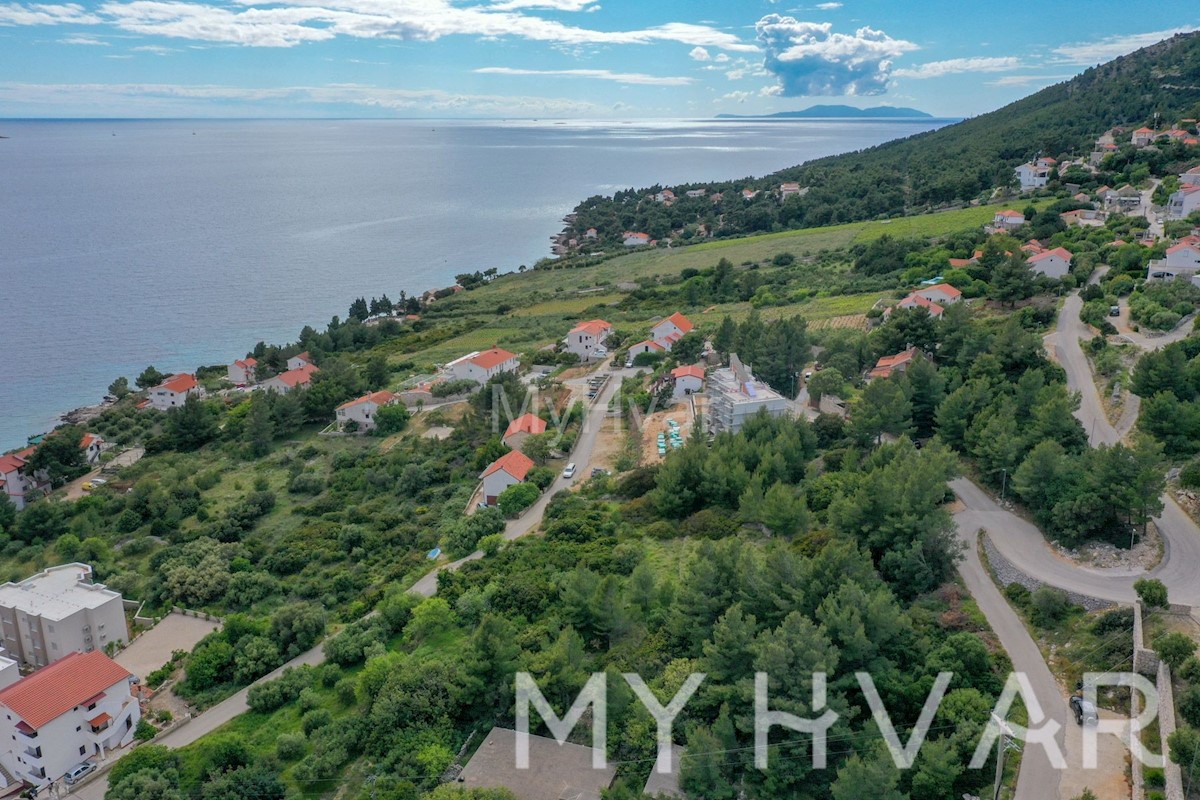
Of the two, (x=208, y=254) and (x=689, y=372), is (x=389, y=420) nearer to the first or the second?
(x=689, y=372)

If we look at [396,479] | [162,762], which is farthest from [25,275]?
[162,762]

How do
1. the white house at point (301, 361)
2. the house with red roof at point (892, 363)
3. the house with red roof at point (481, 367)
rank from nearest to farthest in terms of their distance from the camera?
the house with red roof at point (892, 363), the house with red roof at point (481, 367), the white house at point (301, 361)

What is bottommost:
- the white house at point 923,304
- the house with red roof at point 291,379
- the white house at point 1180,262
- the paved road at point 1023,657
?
the house with red roof at point 291,379

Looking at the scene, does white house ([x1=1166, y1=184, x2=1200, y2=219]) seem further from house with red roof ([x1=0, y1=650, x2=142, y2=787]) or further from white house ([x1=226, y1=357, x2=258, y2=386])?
white house ([x1=226, y1=357, x2=258, y2=386])

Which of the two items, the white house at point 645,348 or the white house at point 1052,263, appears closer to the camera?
the white house at point 1052,263

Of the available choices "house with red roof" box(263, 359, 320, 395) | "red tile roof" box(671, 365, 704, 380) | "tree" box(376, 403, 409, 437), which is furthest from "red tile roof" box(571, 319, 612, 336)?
"house with red roof" box(263, 359, 320, 395)

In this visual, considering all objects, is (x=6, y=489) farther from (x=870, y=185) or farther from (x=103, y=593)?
(x=870, y=185)

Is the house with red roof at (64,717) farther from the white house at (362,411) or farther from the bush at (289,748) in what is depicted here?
the white house at (362,411)

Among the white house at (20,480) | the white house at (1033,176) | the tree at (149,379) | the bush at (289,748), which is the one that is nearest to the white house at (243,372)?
the tree at (149,379)

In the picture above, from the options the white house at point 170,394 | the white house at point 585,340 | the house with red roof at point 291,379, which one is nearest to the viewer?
the house with red roof at point 291,379
